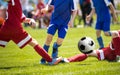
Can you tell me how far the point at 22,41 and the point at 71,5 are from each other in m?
1.92

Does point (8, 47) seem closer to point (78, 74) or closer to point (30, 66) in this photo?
point (30, 66)

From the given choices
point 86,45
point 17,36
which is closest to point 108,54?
point 86,45

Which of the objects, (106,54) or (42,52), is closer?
(42,52)

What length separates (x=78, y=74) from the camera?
9.20 m

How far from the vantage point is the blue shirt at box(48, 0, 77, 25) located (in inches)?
449

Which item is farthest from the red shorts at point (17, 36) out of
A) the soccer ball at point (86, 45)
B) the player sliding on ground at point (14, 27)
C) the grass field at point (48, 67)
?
the soccer ball at point (86, 45)

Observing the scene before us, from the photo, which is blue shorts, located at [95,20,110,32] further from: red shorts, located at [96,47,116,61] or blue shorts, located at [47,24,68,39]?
blue shorts, located at [47,24,68,39]

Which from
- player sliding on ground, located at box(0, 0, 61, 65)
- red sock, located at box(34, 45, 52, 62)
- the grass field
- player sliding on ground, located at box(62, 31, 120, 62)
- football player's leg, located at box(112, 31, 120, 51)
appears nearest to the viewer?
the grass field

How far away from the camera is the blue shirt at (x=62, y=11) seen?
11398mm

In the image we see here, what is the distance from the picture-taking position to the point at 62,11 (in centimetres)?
1147

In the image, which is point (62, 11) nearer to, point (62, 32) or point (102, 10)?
point (62, 32)

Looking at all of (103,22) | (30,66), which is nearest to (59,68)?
(30,66)

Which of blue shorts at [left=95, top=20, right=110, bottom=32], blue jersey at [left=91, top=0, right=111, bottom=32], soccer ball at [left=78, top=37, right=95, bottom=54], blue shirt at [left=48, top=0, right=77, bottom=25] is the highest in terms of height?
blue shirt at [left=48, top=0, right=77, bottom=25]

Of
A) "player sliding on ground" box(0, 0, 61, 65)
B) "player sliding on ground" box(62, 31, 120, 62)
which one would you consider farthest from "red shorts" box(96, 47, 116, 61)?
"player sliding on ground" box(0, 0, 61, 65)
